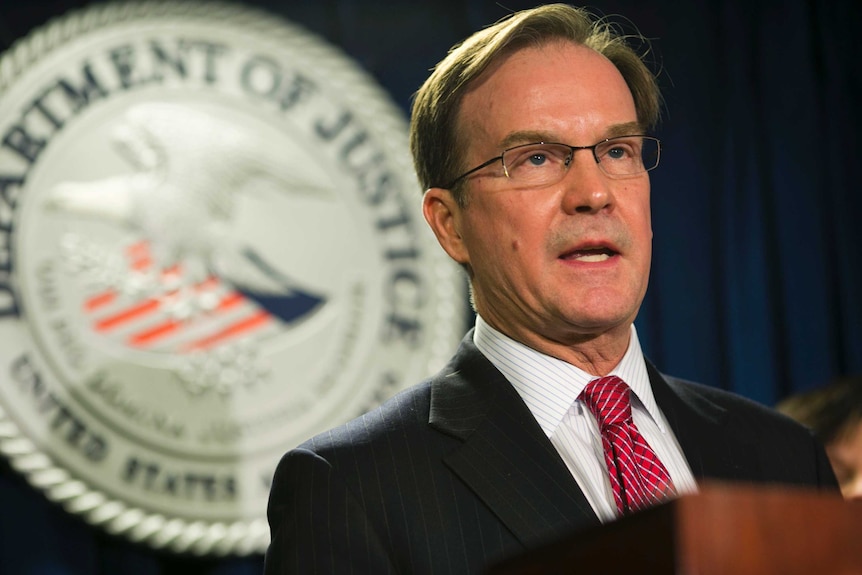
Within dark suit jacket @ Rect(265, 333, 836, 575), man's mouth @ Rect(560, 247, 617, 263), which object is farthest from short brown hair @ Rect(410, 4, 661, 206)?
dark suit jacket @ Rect(265, 333, 836, 575)

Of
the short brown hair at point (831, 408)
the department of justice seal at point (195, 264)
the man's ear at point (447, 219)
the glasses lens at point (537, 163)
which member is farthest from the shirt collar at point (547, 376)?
the short brown hair at point (831, 408)

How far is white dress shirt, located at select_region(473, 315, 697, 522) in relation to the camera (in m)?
1.51

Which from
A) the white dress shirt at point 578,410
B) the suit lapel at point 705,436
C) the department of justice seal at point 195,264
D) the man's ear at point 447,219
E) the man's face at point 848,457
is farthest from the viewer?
the man's face at point 848,457

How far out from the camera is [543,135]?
1638 millimetres

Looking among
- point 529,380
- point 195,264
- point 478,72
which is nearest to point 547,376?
point 529,380

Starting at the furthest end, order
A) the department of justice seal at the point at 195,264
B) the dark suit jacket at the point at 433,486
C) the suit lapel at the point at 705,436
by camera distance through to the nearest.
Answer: the department of justice seal at the point at 195,264 < the suit lapel at the point at 705,436 < the dark suit jacket at the point at 433,486

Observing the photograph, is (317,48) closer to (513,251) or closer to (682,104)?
(682,104)

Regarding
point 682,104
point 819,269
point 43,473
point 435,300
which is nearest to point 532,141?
point 435,300

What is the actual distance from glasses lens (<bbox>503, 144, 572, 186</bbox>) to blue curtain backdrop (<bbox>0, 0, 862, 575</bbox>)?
1.25 m

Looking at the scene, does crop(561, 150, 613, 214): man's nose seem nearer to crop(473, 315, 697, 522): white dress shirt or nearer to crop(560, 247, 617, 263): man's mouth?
crop(560, 247, 617, 263): man's mouth

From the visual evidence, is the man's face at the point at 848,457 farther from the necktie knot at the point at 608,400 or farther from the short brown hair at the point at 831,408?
the necktie knot at the point at 608,400

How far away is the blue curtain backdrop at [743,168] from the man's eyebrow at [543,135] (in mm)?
1230

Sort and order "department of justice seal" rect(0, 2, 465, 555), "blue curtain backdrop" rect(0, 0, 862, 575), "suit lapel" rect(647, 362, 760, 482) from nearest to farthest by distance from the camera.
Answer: "suit lapel" rect(647, 362, 760, 482) → "department of justice seal" rect(0, 2, 465, 555) → "blue curtain backdrop" rect(0, 0, 862, 575)

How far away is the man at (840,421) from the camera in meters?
Answer: 2.66
